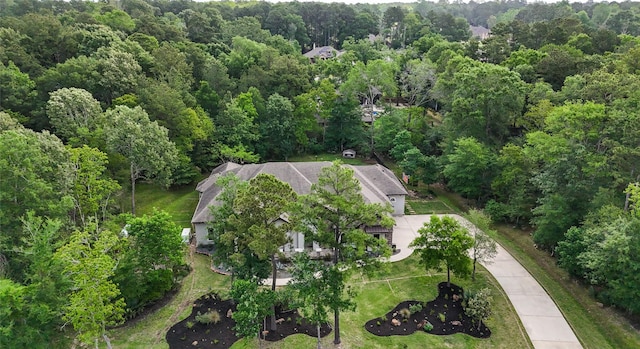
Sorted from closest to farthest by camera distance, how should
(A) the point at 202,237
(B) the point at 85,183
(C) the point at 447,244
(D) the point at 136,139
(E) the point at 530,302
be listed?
(E) the point at 530,302 < (C) the point at 447,244 < (B) the point at 85,183 < (D) the point at 136,139 < (A) the point at 202,237

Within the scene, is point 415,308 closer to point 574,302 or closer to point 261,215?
point 574,302

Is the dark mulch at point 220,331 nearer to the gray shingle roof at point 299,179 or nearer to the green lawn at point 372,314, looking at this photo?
the green lawn at point 372,314

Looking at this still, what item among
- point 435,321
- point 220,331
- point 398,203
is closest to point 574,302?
point 435,321

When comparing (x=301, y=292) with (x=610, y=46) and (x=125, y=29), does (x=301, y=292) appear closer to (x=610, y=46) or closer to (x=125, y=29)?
(x=125, y=29)

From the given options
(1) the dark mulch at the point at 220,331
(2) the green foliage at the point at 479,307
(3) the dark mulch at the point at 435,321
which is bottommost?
(1) the dark mulch at the point at 220,331

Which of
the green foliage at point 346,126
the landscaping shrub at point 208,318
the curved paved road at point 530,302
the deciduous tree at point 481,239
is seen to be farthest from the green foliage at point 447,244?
the green foliage at point 346,126

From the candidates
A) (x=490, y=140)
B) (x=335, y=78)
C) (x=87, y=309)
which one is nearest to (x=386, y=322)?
(x=87, y=309)
